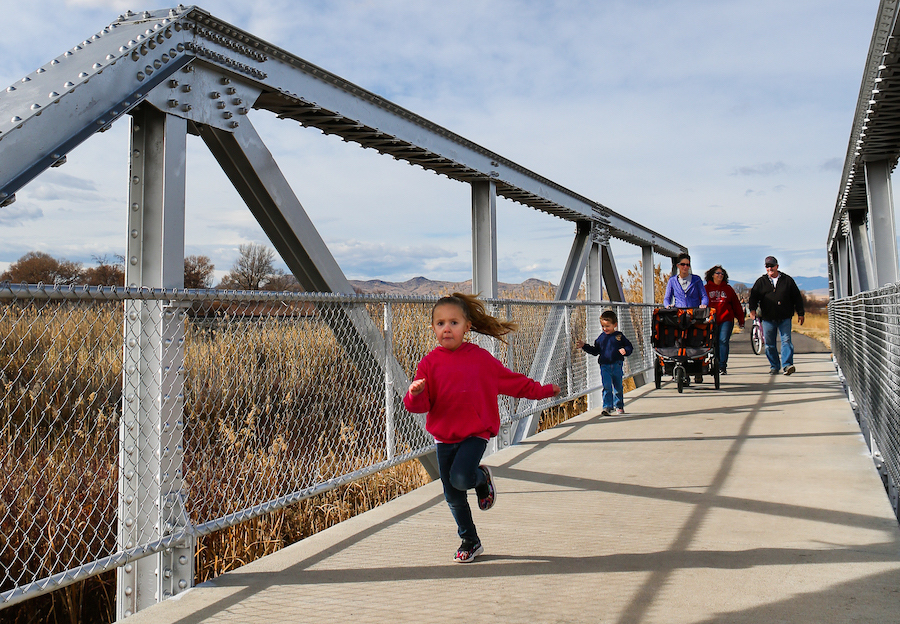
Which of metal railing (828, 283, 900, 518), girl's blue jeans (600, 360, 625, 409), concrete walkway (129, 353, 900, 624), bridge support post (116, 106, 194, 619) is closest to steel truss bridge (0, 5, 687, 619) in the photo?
bridge support post (116, 106, 194, 619)

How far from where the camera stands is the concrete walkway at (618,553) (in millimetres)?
3025

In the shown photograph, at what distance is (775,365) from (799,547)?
31.8 ft

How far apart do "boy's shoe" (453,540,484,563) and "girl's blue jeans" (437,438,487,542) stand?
3cm

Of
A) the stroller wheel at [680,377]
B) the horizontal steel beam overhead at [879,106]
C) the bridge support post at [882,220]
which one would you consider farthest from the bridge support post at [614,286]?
the bridge support post at [882,220]

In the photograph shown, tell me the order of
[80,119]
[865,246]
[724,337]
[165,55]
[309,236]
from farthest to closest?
[724,337] → [865,246] → [309,236] → [165,55] → [80,119]

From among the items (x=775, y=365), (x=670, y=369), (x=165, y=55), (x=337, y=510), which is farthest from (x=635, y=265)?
(x=165, y=55)

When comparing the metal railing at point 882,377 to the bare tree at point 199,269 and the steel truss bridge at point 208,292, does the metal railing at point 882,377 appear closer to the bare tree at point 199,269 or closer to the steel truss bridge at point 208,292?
the steel truss bridge at point 208,292

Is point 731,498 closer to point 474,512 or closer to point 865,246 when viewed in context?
point 474,512

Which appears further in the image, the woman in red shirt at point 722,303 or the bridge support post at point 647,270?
the bridge support post at point 647,270

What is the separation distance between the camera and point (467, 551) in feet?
11.8

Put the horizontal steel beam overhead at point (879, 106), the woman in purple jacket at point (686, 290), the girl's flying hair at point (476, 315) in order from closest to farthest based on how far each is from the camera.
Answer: the girl's flying hair at point (476, 315) → the horizontal steel beam overhead at point (879, 106) → the woman in purple jacket at point (686, 290)

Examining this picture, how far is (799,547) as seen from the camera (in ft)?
12.3

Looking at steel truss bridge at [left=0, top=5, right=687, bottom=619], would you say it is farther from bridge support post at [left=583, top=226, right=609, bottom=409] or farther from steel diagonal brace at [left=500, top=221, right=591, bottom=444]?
bridge support post at [left=583, top=226, right=609, bottom=409]

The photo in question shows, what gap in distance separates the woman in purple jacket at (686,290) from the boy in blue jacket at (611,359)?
2.73m
